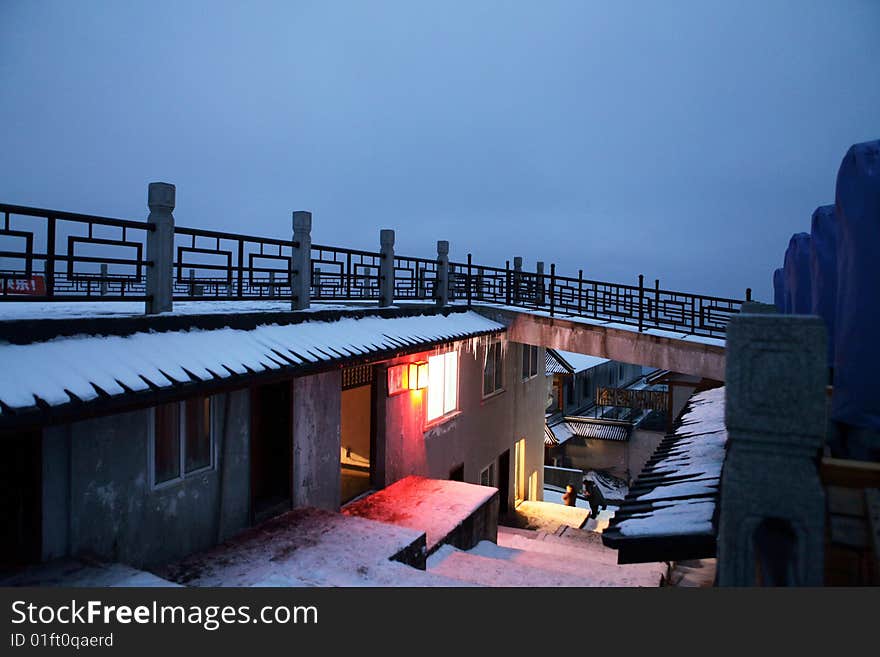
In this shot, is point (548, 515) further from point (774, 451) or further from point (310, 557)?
point (774, 451)

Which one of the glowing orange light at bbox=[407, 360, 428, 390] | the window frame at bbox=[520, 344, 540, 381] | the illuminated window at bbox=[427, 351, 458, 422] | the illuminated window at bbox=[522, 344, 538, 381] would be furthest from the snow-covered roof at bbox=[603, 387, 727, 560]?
the illuminated window at bbox=[522, 344, 538, 381]

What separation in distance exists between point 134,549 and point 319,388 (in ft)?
A: 12.5

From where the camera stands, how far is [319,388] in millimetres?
9523

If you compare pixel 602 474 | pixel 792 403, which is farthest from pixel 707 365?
pixel 602 474

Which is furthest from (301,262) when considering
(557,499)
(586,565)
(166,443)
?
(557,499)

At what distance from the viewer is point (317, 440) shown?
9.48 metres

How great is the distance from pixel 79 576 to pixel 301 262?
5486mm

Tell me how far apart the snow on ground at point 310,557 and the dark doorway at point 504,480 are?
10.3 metres

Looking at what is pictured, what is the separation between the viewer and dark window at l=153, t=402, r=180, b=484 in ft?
22.2

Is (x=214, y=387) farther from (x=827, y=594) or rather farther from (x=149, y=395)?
(x=827, y=594)

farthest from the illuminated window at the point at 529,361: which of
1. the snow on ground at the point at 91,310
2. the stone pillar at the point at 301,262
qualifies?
the stone pillar at the point at 301,262

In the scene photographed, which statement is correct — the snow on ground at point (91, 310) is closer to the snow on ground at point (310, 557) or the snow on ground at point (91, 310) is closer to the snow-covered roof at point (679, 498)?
the snow on ground at point (310, 557)

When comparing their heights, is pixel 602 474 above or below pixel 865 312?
below

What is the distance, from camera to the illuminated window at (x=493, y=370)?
16.3 meters
